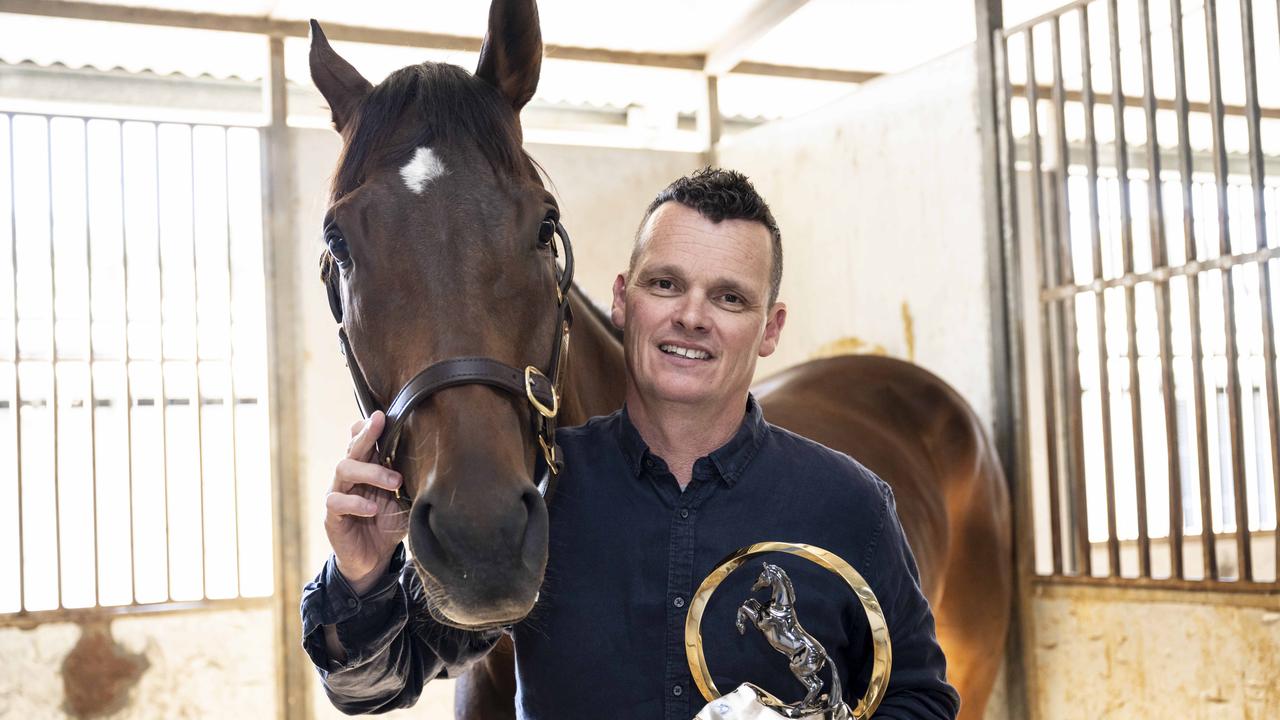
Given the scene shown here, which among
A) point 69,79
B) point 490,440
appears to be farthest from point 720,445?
point 69,79

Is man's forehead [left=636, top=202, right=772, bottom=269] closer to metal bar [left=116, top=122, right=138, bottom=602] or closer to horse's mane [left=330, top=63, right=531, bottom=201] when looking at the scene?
horse's mane [left=330, top=63, right=531, bottom=201]

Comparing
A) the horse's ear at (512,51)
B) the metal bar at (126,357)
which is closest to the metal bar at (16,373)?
the metal bar at (126,357)

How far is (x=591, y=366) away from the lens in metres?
1.99

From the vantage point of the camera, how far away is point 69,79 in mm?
5035

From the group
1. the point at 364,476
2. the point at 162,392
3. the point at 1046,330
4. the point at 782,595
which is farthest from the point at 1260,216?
the point at 162,392

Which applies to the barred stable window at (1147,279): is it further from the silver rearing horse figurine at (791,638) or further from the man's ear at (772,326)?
the silver rearing horse figurine at (791,638)

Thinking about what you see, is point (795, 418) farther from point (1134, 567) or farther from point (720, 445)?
point (1134, 567)

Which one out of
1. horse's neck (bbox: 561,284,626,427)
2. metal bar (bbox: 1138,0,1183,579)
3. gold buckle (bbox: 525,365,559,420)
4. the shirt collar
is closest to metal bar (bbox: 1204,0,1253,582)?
metal bar (bbox: 1138,0,1183,579)

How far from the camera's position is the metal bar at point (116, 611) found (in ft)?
11.8

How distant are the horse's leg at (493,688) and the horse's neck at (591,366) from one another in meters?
0.41

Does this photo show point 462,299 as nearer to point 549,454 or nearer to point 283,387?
point 549,454

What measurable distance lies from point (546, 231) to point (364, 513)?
439mm

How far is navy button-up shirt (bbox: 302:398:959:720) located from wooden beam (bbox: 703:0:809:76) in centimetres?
316

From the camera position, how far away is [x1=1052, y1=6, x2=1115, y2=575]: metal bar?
301cm
